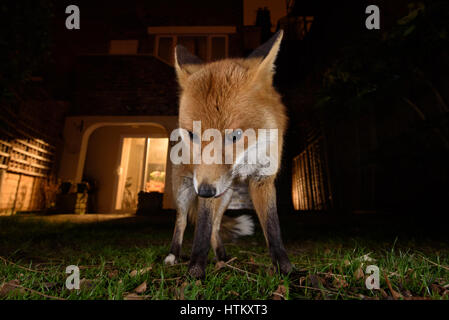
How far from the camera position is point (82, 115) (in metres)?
8.39

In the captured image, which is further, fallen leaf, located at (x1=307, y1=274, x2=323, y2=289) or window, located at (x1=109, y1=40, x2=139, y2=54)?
window, located at (x1=109, y1=40, x2=139, y2=54)

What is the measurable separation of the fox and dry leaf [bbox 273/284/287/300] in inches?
9.8

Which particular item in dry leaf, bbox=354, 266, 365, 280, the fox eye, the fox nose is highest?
the fox eye

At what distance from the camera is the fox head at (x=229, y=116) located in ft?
3.75

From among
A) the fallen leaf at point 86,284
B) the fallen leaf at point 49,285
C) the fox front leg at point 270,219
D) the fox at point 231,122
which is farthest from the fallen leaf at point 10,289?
the fox front leg at point 270,219

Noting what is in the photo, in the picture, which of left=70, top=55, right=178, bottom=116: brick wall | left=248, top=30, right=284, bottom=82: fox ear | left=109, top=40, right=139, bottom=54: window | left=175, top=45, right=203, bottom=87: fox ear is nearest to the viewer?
left=248, top=30, right=284, bottom=82: fox ear

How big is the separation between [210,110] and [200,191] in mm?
463

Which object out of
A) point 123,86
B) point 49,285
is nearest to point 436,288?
point 49,285

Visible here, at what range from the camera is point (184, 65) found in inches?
63.2

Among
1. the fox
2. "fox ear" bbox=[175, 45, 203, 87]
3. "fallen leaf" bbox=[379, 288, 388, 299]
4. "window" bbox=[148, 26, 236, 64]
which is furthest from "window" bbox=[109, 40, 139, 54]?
"fallen leaf" bbox=[379, 288, 388, 299]

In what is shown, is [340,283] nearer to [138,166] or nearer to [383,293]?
[383,293]

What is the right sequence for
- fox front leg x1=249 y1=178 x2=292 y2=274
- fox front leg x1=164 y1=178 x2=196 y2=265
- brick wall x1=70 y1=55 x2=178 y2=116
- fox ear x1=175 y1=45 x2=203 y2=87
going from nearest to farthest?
fox front leg x1=249 y1=178 x2=292 y2=274 → fox ear x1=175 y1=45 x2=203 y2=87 → fox front leg x1=164 y1=178 x2=196 y2=265 → brick wall x1=70 y1=55 x2=178 y2=116

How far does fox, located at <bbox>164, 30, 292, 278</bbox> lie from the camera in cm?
118

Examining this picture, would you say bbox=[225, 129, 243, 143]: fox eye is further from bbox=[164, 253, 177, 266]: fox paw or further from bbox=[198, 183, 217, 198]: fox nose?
bbox=[164, 253, 177, 266]: fox paw
